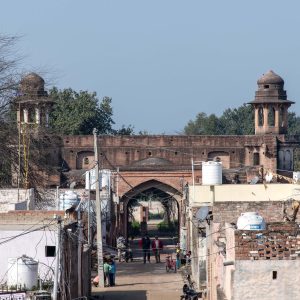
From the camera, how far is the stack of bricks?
16.7m

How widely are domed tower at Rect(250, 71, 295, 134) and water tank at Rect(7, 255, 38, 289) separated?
46.3 meters

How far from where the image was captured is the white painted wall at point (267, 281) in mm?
16422

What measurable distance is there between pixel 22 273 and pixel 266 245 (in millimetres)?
4681

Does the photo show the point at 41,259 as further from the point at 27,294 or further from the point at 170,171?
the point at 170,171

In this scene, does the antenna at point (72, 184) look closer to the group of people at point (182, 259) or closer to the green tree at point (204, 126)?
the group of people at point (182, 259)

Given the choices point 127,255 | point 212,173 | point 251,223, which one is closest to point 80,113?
point 127,255

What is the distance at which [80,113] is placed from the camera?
76750 millimetres

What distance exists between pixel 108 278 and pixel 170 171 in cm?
2791

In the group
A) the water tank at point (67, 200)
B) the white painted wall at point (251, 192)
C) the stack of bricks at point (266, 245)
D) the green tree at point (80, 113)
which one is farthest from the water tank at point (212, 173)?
the green tree at point (80, 113)

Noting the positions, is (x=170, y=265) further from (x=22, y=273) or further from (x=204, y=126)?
(x=204, y=126)

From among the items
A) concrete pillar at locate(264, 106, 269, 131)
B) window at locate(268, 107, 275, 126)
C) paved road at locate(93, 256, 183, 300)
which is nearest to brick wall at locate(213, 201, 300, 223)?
paved road at locate(93, 256, 183, 300)

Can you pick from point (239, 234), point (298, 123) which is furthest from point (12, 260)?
point (298, 123)

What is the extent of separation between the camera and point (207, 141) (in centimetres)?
6606

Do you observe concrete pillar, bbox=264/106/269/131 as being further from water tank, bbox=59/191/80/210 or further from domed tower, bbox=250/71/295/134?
water tank, bbox=59/191/80/210
